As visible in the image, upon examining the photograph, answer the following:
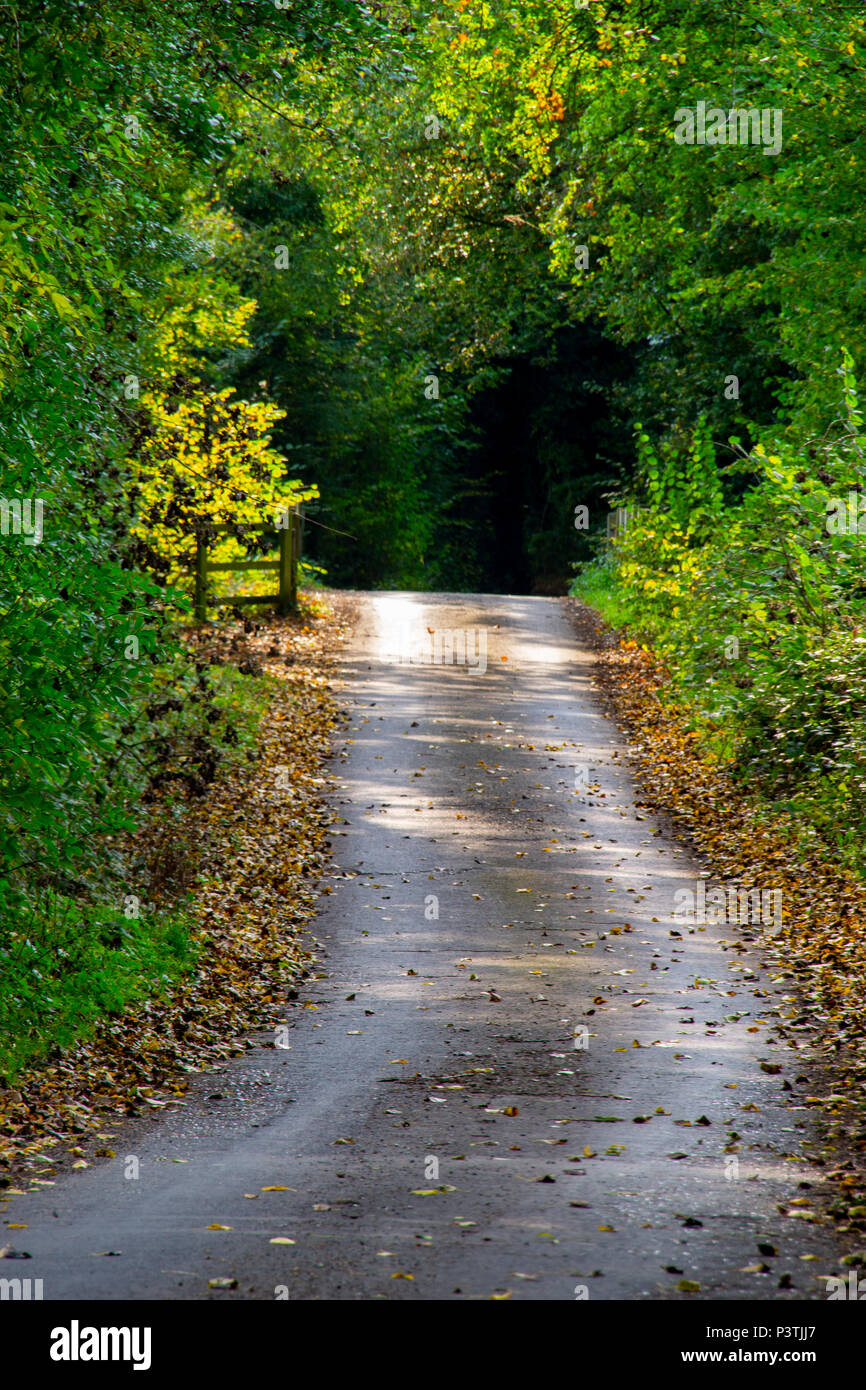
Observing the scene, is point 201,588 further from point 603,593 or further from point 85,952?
point 85,952

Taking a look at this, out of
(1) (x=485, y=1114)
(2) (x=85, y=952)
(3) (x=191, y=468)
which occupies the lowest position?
(1) (x=485, y=1114)

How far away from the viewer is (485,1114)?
23.9ft

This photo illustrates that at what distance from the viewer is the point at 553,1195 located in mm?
6055

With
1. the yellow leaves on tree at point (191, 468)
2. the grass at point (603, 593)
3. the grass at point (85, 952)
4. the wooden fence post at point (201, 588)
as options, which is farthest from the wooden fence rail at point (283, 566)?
the grass at point (85, 952)

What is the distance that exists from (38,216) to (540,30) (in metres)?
15.7

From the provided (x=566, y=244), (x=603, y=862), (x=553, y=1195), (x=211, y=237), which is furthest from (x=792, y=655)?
(x=211, y=237)

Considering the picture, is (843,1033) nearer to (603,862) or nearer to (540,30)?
(603,862)

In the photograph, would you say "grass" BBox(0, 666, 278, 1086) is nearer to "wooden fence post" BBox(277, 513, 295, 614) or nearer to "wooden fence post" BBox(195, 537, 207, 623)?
"wooden fence post" BBox(195, 537, 207, 623)

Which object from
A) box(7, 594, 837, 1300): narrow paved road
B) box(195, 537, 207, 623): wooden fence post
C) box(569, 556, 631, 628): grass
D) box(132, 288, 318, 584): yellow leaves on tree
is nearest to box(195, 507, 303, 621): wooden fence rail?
box(195, 537, 207, 623): wooden fence post

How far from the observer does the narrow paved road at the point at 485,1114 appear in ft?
17.6

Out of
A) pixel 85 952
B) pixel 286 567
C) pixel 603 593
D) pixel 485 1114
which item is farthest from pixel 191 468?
pixel 603 593

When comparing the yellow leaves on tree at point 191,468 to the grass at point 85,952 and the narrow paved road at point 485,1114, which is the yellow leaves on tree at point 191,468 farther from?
the narrow paved road at point 485,1114

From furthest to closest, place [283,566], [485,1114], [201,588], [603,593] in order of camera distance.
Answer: [603,593] < [283,566] < [201,588] < [485,1114]

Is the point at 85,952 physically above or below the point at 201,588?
below
